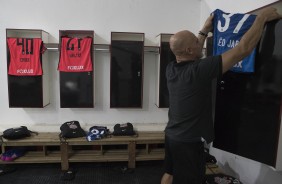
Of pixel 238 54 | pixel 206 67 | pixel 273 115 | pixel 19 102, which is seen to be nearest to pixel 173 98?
pixel 206 67

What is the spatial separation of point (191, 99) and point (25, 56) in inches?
99.7

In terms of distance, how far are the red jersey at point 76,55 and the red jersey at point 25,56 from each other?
0.30 m

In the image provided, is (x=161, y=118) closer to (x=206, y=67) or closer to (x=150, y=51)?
(x=150, y=51)

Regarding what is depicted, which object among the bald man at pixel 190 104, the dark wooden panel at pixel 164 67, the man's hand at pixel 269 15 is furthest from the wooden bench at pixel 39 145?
the man's hand at pixel 269 15

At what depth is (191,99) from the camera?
4.87 feet

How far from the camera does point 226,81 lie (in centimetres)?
188

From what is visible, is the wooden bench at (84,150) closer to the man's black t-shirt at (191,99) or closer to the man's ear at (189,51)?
the man's black t-shirt at (191,99)

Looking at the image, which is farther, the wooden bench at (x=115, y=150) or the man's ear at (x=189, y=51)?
the wooden bench at (x=115, y=150)

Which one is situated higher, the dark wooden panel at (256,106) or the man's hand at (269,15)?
the man's hand at (269,15)

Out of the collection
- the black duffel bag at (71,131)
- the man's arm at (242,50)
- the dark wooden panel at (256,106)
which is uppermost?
the man's arm at (242,50)

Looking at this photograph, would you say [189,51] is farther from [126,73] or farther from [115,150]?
[115,150]

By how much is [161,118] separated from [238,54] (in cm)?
246

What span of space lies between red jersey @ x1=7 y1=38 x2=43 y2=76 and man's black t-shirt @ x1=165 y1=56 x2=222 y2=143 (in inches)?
87.0

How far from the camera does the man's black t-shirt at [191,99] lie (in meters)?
1.42
